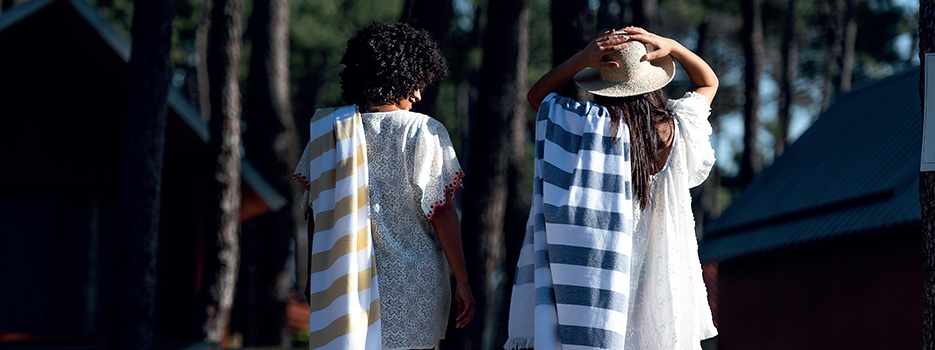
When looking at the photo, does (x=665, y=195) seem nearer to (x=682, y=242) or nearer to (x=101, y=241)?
(x=682, y=242)

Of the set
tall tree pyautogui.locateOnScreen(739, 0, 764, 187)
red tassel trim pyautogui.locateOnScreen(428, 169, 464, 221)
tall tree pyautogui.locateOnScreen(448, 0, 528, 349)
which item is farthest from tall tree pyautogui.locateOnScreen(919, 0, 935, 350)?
tall tree pyautogui.locateOnScreen(739, 0, 764, 187)

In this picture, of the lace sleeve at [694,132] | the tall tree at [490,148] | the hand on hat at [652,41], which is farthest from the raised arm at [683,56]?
the tall tree at [490,148]

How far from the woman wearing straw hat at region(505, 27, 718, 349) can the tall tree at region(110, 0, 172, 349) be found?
6.53m

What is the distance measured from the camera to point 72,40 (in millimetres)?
13062

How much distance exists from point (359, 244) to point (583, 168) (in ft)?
2.79

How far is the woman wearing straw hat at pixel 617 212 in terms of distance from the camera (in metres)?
3.92

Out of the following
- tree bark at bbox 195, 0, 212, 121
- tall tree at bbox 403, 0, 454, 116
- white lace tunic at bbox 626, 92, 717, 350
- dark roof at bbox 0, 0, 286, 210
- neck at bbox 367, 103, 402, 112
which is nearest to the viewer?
white lace tunic at bbox 626, 92, 717, 350

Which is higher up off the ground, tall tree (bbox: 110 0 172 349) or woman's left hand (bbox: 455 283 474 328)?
tall tree (bbox: 110 0 172 349)

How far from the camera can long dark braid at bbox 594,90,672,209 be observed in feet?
13.4

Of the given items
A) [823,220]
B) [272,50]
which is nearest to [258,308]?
[272,50]

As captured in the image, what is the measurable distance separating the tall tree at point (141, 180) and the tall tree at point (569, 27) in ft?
11.6

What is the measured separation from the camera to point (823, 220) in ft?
33.3

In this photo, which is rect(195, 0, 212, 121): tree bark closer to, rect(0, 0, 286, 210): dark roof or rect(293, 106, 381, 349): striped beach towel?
rect(0, 0, 286, 210): dark roof

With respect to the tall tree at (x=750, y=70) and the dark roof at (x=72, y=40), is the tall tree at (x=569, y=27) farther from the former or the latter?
the tall tree at (x=750, y=70)
